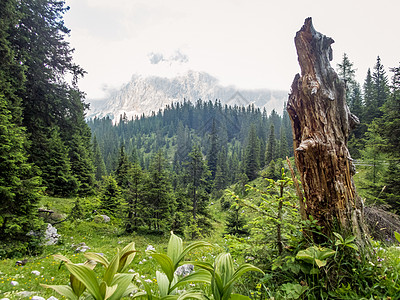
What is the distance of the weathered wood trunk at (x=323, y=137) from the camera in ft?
7.91

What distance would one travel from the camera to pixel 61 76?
1551 centimetres

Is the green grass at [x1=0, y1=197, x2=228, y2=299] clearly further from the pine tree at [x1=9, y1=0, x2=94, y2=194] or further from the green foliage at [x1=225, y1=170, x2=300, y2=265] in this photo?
the pine tree at [x1=9, y1=0, x2=94, y2=194]

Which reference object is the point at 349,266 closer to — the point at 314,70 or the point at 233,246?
the point at 233,246

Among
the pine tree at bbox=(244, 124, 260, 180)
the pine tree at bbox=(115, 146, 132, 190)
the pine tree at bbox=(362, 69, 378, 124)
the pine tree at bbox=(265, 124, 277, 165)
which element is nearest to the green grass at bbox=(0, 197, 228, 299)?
the pine tree at bbox=(115, 146, 132, 190)

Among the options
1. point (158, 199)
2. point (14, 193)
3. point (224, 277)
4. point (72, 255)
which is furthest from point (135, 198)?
point (224, 277)

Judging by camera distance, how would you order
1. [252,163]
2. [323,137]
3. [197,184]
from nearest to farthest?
[323,137] → [197,184] → [252,163]

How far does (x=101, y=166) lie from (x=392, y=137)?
210ft

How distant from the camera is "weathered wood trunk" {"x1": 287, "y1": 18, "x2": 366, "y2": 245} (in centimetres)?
241

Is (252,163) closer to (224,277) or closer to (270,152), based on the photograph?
(270,152)

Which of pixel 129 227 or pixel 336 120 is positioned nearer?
pixel 336 120

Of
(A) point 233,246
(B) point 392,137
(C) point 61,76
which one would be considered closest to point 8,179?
(A) point 233,246

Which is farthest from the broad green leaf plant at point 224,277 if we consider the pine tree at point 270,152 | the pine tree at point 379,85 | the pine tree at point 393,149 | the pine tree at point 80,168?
the pine tree at point 270,152

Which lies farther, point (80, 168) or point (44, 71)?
point (80, 168)

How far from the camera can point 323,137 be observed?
2611 millimetres
